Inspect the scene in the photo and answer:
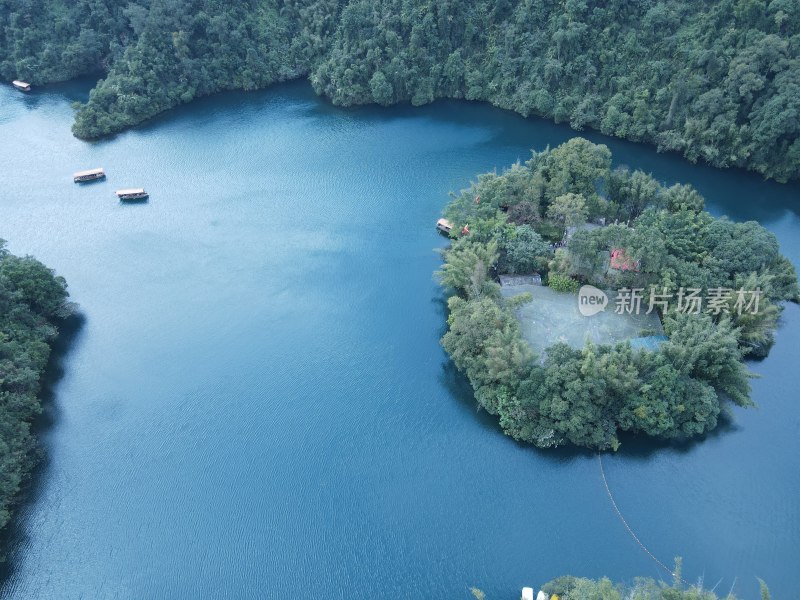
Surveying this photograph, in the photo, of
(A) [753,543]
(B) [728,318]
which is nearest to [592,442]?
(A) [753,543]

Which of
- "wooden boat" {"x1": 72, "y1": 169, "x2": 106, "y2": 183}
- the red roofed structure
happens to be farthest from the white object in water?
"wooden boat" {"x1": 72, "y1": 169, "x2": 106, "y2": 183}

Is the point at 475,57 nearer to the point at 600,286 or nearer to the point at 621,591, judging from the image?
the point at 600,286

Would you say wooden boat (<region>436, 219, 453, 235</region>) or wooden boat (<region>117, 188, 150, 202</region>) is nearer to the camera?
wooden boat (<region>436, 219, 453, 235</region>)

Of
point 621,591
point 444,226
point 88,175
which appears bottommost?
point 621,591

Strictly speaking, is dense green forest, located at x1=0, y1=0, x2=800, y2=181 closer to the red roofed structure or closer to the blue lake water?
the blue lake water

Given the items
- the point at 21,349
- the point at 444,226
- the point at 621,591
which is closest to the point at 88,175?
the point at 21,349

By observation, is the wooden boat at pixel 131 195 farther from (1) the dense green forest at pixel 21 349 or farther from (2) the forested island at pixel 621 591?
(2) the forested island at pixel 621 591

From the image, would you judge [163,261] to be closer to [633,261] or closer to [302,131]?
[302,131]
